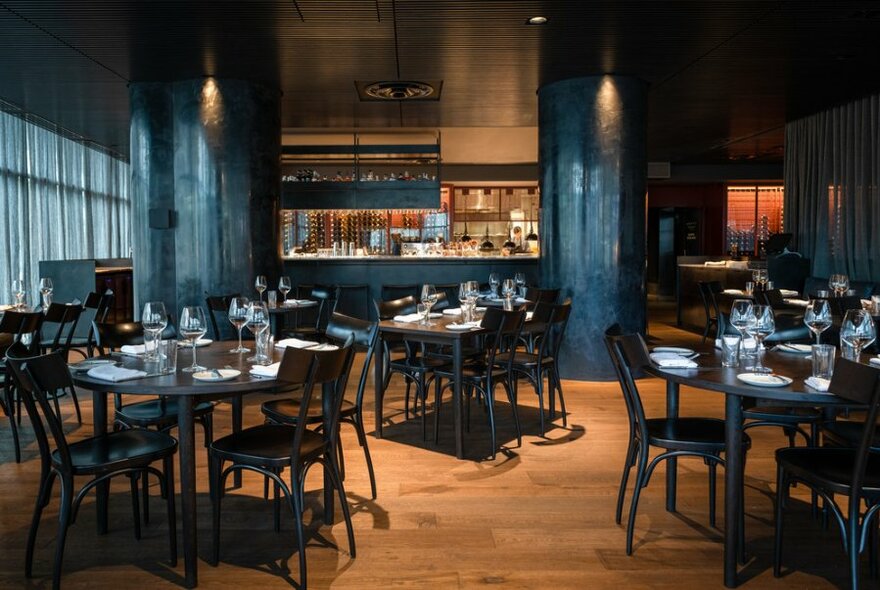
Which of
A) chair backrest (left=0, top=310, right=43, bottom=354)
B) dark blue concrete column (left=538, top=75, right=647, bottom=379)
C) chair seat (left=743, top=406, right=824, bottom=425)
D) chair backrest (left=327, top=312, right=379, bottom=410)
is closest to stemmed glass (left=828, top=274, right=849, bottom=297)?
dark blue concrete column (left=538, top=75, right=647, bottom=379)

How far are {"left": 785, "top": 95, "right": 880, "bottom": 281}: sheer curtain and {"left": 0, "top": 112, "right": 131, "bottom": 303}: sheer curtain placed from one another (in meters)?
11.6

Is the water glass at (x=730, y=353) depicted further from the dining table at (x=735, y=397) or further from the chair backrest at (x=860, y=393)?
the chair backrest at (x=860, y=393)

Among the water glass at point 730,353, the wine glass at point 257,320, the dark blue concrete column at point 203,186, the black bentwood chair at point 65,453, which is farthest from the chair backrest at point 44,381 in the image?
the dark blue concrete column at point 203,186

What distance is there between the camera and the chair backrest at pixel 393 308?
523cm

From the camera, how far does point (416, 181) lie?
11617 millimetres

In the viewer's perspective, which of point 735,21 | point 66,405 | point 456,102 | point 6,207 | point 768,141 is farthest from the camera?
point 768,141

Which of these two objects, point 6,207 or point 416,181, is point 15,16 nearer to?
point 6,207

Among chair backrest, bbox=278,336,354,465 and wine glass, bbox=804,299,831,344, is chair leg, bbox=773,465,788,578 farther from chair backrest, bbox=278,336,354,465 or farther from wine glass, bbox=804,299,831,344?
chair backrest, bbox=278,336,354,465

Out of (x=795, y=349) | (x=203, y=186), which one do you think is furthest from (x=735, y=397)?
(x=203, y=186)

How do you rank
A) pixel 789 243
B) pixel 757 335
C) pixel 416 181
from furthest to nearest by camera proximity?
pixel 416 181, pixel 789 243, pixel 757 335

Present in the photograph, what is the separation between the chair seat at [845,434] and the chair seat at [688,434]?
378mm

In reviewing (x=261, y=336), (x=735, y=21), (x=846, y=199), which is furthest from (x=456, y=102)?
(x=261, y=336)

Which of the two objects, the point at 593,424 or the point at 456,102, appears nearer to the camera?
the point at 593,424

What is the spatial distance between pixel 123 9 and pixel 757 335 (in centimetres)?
521
